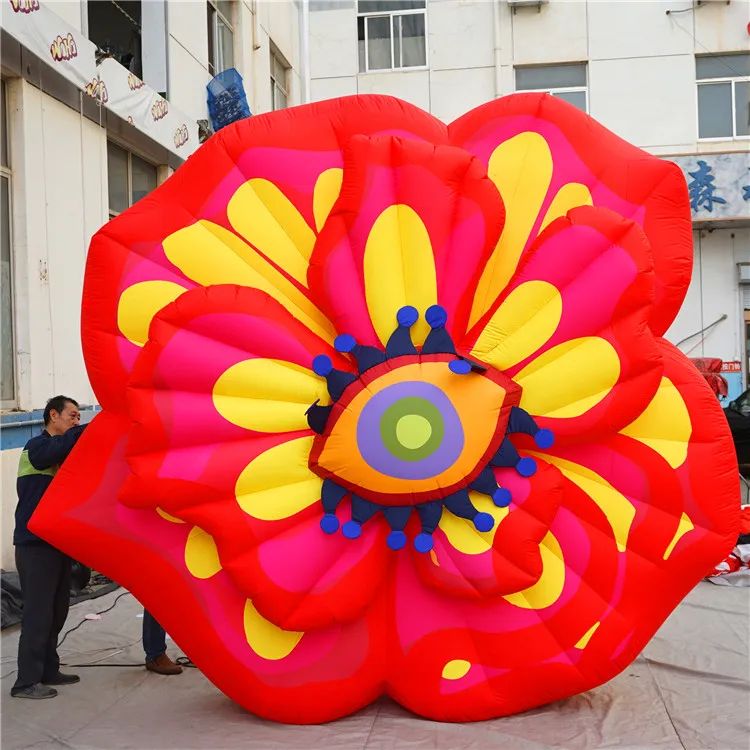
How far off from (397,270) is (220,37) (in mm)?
8675

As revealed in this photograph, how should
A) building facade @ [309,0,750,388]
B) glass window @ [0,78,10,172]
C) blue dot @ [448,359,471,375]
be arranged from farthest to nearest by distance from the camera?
building facade @ [309,0,750,388]
glass window @ [0,78,10,172]
blue dot @ [448,359,471,375]

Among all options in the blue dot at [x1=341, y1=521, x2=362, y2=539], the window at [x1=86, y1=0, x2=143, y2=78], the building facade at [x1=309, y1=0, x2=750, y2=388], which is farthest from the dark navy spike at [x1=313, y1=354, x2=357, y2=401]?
the building facade at [x1=309, y1=0, x2=750, y2=388]

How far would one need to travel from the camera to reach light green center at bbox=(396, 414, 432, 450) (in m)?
3.49

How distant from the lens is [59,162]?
7.08 metres

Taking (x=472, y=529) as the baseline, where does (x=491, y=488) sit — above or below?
above

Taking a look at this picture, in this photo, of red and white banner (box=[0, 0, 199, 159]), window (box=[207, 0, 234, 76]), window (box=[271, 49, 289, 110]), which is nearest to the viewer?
red and white banner (box=[0, 0, 199, 159])

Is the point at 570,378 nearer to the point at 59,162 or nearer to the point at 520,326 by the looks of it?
the point at 520,326

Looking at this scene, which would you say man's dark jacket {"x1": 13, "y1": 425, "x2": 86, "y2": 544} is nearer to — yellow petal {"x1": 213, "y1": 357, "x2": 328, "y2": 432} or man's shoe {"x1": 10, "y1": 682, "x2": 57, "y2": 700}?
man's shoe {"x1": 10, "y1": 682, "x2": 57, "y2": 700}

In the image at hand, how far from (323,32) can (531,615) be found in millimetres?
14350

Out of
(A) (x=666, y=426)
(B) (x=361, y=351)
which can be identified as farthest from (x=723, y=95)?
(B) (x=361, y=351)

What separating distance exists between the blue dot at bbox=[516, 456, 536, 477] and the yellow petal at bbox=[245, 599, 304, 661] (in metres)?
1.12

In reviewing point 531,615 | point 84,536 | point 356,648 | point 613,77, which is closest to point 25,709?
point 84,536

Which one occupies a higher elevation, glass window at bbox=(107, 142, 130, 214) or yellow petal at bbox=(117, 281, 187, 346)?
glass window at bbox=(107, 142, 130, 214)

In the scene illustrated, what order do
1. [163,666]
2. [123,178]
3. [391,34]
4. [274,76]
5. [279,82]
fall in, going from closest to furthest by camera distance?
[163,666], [123,178], [274,76], [279,82], [391,34]
